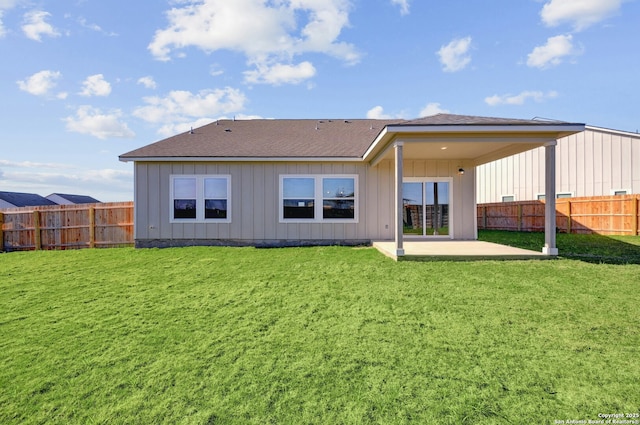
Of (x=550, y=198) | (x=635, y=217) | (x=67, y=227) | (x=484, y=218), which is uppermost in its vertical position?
(x=550, y=198)

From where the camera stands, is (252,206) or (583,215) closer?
(252,206)

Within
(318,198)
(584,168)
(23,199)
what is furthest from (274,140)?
(23,199)

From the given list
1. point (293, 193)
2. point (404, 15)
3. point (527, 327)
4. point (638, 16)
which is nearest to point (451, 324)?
point (527, 327)

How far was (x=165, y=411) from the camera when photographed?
2434mm

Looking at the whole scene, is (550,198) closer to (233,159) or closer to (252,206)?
(252,206)

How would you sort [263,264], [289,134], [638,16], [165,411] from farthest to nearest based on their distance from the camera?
[289,134] → [638,16] → [263,264] → [165,411]

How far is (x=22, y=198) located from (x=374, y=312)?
41.2 m

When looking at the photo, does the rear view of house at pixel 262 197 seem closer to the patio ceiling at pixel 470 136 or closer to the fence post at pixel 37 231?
the patio ceiling at pixel 470 136

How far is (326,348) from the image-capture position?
325 cm

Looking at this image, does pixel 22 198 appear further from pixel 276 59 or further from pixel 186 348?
pixel 186 348

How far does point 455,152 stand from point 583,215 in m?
8.13

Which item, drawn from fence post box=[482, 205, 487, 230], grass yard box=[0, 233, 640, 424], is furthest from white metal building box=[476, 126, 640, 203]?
grass yard box=[0, 233, 640, 424]

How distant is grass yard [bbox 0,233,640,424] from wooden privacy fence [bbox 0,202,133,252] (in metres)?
5.47

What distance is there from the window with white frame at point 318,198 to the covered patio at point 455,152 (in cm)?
123
